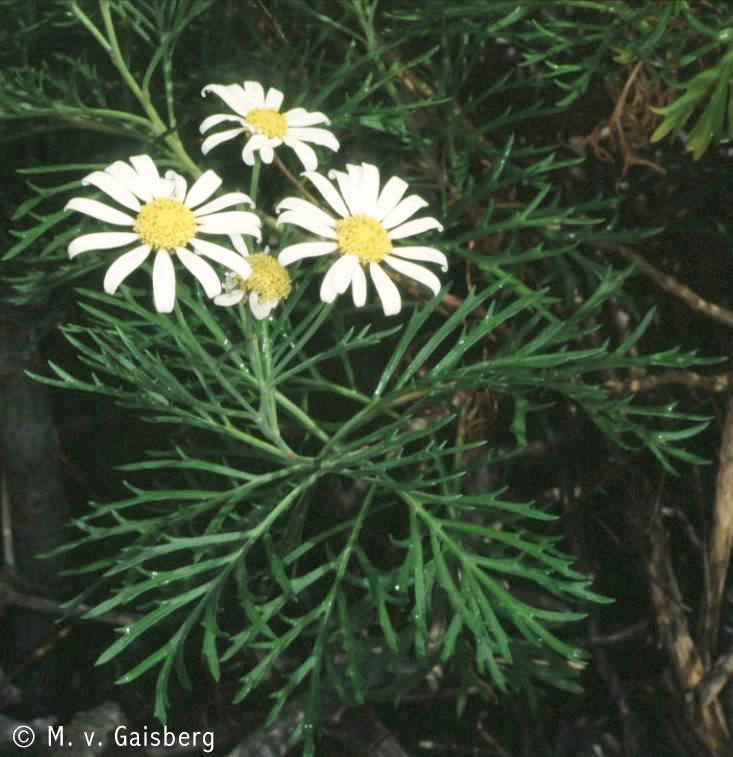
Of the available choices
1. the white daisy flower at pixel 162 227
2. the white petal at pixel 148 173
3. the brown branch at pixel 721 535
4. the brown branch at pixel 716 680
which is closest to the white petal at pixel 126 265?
the white daisy flower at pixel 162 227

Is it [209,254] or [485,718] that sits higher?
[209,254]

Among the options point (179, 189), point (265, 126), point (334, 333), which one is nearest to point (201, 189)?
point (179, 189)

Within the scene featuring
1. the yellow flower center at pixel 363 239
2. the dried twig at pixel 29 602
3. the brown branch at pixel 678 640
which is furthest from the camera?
the dried twig at pixel 29 602

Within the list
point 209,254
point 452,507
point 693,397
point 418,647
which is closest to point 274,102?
point 209,254

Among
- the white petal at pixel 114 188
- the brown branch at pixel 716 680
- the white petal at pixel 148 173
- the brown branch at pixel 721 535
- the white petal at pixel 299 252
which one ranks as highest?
the white petal at pixel 148 173

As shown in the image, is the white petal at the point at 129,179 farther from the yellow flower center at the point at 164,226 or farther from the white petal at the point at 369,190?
the white petal at the point at 369,190

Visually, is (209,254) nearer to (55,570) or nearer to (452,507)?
(452,507)

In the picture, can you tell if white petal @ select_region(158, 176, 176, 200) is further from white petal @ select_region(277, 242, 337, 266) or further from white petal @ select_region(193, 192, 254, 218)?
white petal @ select_region(277, 242, 337, 266)
